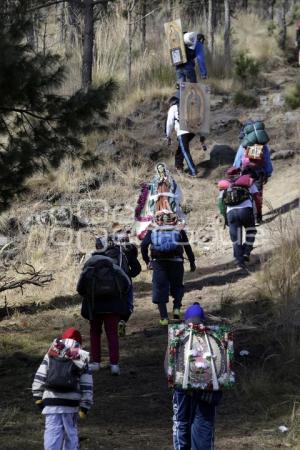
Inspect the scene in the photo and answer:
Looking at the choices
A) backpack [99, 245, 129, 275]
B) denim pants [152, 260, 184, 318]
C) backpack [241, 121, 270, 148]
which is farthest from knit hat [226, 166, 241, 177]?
backpack [99, 245, 129, 275]

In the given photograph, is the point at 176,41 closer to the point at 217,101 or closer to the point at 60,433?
the point at 217,101

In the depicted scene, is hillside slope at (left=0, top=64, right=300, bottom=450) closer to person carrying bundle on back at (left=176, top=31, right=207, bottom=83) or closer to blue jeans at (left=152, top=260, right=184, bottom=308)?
blue jeans at (left=152, top=260, right=184, bottom=308)

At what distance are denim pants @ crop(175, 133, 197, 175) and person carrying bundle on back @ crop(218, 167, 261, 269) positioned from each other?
3840 millimetres

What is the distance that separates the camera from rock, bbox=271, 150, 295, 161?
1655cm

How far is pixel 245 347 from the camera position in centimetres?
877

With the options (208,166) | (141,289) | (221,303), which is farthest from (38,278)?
(208,166)

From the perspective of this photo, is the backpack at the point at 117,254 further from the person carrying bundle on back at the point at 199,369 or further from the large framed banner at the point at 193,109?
the large framed banner at the point at 193,109

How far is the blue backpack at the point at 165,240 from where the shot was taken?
9.33 metres

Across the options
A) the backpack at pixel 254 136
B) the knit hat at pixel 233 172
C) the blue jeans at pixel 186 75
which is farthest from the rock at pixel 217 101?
the knit hat at pixel 233 172

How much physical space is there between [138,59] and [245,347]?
1403 cm

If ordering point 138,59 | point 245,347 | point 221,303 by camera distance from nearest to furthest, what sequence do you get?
point 245,347, point 221,303, point 138,59

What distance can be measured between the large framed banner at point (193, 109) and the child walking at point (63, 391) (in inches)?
401

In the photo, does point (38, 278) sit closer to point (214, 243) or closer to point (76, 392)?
point (214, 243)

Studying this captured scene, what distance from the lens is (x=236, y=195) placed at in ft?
37.3
